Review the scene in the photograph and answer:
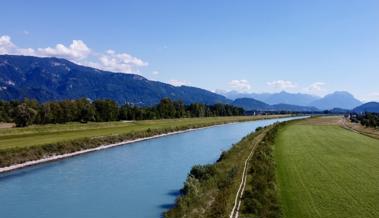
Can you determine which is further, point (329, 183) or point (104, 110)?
point (104, 110)

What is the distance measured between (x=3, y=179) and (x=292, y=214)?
2784cm

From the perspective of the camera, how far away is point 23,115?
92.6 m

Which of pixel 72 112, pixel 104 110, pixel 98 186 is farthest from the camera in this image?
pixel 104 110

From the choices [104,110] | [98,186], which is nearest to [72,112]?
[104,110]

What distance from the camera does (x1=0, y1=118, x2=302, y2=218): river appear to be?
28.2 meters

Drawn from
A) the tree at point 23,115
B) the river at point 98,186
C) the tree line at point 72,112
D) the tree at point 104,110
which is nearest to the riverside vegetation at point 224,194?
the river at point 98,186

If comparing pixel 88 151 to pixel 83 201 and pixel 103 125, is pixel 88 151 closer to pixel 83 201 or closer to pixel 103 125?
pixel 83 201

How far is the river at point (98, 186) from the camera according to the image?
1110 inches

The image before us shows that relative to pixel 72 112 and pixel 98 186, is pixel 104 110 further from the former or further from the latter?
pixel 98 186

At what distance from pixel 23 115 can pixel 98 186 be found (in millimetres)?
63338

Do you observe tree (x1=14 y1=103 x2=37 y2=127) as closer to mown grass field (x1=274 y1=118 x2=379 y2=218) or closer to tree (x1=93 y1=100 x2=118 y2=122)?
tree (x1=93 y1=100 x2=118 y2=122)

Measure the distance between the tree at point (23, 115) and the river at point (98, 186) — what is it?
42.7 m

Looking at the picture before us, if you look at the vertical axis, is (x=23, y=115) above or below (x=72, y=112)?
below

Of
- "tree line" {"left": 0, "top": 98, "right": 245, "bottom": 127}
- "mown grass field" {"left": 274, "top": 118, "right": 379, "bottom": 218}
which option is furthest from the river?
"tree line" {"left": 0, "top": 98, "right": 245, "bottom": 127}
